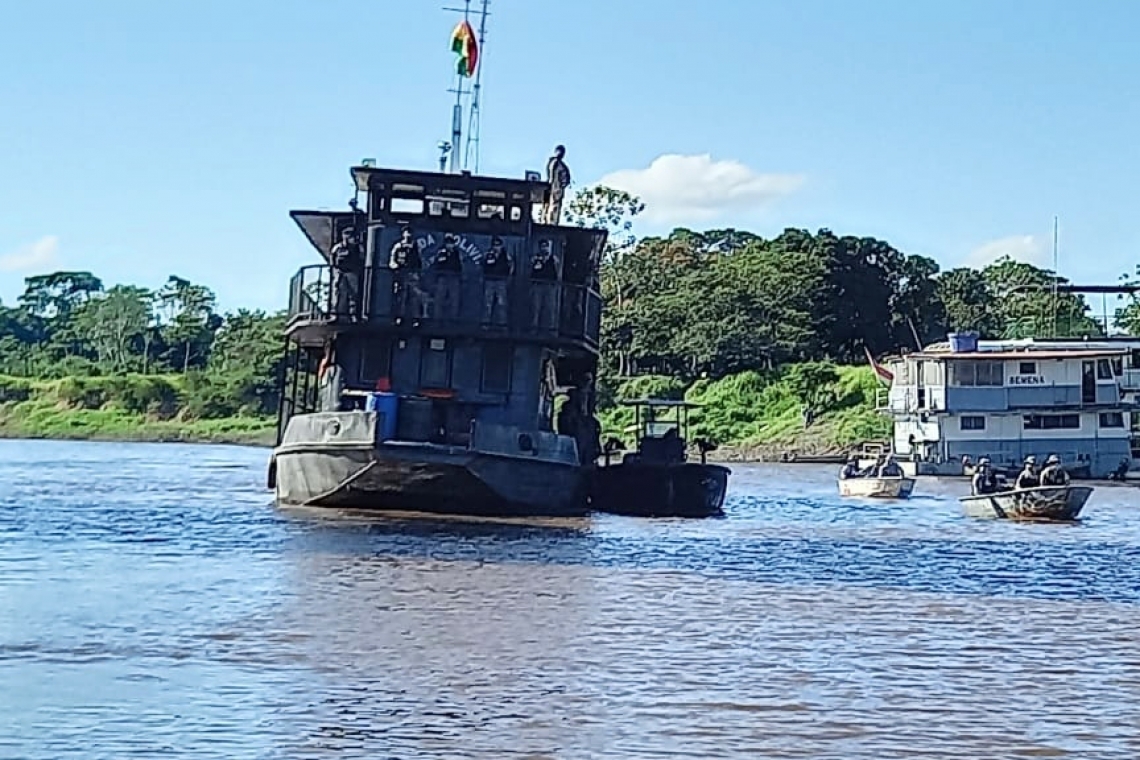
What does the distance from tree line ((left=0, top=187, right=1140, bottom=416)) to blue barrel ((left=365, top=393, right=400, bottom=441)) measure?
4964cm

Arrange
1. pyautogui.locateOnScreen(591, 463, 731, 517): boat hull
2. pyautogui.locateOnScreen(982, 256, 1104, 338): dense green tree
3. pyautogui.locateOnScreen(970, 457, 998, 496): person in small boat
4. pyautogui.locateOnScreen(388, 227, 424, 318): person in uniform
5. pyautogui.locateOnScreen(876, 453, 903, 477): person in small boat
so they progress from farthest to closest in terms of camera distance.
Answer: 1. pyautogui.locateOnScreen(982, 256, 1104, 338): dense green tree
2. pyautogui.locateOnScreen(876, 453, 903, 477): person in small boat
3. pyautogui.locateOnScreen(970, 457, 998, 496): person in small boat
4. pyautogui.locateOnScreen(591, 463, 731, 517): boat hull
5. pyautogui.locateOnScreen(388, 227, 424, 318): person in uniform

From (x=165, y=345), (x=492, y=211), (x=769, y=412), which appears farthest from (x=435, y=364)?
(x=165, y=345)

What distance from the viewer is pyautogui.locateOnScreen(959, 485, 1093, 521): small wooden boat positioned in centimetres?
3142

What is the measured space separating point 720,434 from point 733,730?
65.8 m

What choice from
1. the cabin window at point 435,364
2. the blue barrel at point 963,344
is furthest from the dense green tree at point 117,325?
the cabin window at point 435,364

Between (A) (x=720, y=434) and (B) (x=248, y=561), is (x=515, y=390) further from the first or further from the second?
(A) (x=720, y=434)

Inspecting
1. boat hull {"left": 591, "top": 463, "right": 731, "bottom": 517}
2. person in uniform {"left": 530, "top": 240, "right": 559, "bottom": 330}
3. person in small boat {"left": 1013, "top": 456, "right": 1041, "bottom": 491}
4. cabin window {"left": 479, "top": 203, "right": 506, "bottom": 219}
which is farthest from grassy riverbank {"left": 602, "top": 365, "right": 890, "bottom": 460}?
person in uniform {"left": 530, "top": 240, "right": 559, "bottom": 330}

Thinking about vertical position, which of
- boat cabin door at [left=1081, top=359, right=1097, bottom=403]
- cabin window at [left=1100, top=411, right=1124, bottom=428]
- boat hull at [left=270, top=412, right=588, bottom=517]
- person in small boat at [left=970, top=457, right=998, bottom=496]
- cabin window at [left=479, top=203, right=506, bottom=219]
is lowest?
boat hull at [left=270, top=412, right=588, bottom=517]

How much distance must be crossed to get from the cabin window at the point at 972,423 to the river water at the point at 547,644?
3447cm

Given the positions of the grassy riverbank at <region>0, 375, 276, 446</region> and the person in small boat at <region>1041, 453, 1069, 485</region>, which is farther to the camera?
the grassy riverbank at <region>0, 375, 276, 446</region>

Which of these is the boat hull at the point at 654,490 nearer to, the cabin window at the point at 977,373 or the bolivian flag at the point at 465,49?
the bolivian flag at the point at 465,49

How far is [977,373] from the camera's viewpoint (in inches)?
2345

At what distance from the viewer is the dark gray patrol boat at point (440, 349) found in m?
24.0

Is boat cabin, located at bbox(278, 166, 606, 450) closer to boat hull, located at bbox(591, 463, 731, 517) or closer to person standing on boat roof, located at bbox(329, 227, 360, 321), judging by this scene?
person standing on boat roof, located at bbox(329, 227, 360, 321)
